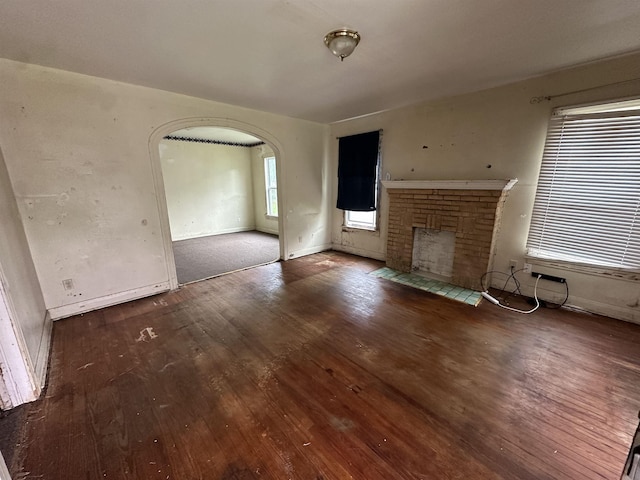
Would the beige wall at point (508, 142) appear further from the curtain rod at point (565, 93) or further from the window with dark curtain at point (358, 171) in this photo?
the window with dark curtain at point (358, 171)

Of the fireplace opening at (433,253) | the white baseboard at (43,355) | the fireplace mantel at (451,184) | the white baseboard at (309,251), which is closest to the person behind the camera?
the white baseboard at (43,355)

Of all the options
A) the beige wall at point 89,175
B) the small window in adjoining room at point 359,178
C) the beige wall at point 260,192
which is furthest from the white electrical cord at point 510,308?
the beige wall at point 260,192

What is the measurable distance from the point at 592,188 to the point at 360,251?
3.23 m

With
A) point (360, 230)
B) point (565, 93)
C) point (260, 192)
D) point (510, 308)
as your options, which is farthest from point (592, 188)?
point (260, 192)

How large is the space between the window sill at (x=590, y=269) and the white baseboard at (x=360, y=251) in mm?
2137

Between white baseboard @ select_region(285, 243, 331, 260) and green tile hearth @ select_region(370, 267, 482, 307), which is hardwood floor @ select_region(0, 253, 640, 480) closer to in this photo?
green tile hearth @ select_region(370, 267, 482, 307)

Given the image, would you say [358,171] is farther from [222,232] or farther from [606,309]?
[222,232]

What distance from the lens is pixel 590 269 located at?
2.80 metres

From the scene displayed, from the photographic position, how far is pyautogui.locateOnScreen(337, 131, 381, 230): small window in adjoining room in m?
4.51

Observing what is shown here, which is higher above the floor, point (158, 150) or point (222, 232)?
point (158, 150)

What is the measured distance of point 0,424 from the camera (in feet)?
5.19

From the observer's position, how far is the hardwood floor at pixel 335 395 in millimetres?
1367

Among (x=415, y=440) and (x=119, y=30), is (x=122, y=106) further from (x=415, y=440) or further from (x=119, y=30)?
(x=415, y=440)

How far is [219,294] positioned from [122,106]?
2.47 m
